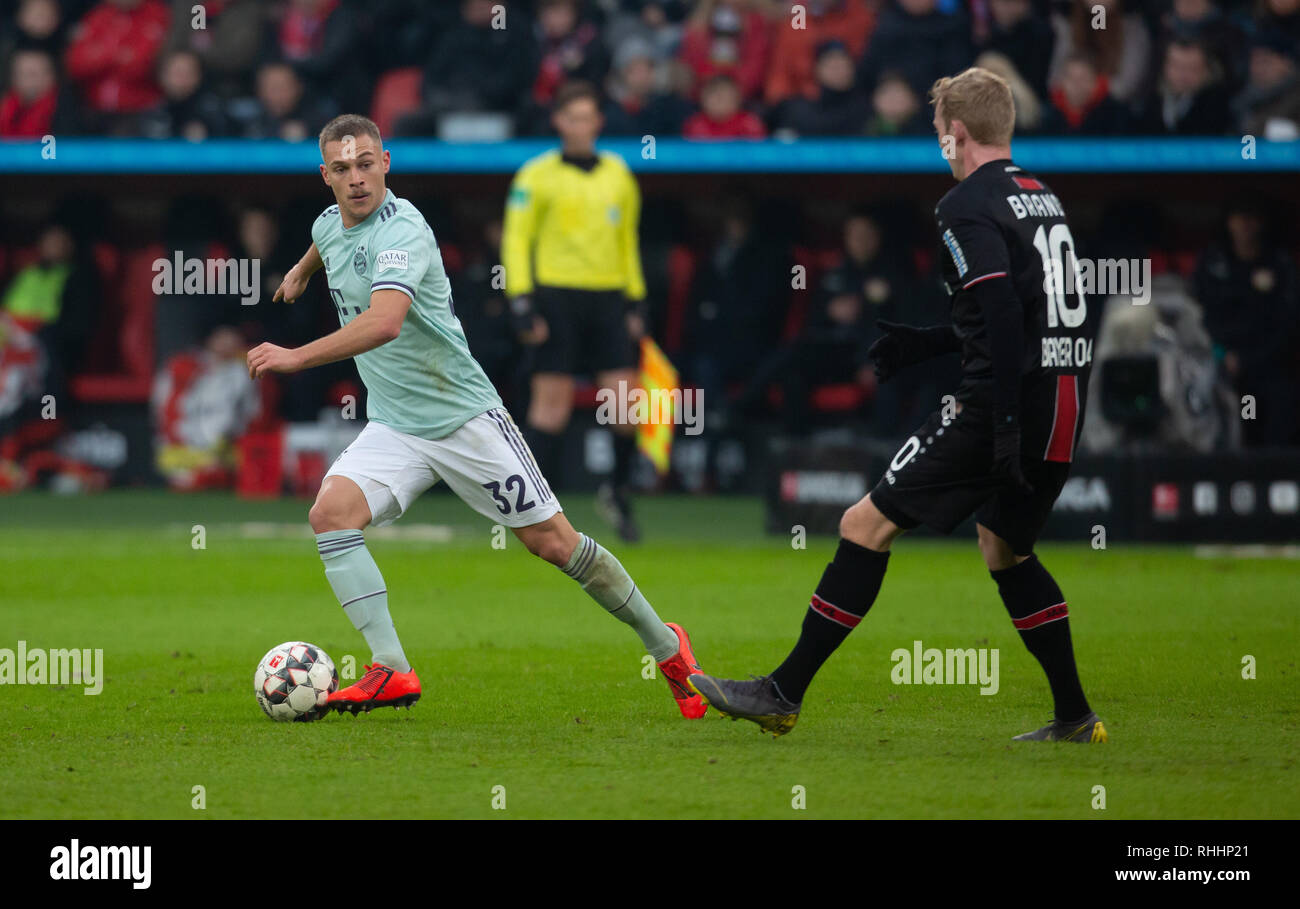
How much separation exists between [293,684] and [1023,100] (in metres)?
10.4

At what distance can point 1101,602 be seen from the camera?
950 centimetres

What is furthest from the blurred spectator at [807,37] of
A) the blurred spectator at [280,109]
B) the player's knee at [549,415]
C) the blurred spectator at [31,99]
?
the blurred spectator at [31,99]

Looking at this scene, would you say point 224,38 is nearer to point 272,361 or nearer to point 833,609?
point 272,361

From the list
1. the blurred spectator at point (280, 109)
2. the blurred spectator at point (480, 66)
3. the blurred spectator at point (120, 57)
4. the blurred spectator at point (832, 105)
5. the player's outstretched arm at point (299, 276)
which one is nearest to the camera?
the player's outstretched arm at point (299, 276)

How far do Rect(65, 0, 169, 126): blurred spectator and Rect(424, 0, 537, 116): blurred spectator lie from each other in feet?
8.92

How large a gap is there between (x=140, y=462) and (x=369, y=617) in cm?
1209

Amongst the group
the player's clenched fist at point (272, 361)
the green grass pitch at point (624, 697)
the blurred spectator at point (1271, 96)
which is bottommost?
the green grass pitch at point (624, 697)

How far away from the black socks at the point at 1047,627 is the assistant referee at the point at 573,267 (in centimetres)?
661

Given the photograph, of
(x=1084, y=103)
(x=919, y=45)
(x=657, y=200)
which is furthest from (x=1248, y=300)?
(x=657, y=200)

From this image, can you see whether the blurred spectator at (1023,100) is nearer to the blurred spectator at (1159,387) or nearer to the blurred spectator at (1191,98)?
the blurred spectator at (1191,98)

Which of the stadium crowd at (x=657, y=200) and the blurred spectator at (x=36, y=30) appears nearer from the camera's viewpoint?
the stadium crowd at (x=657, y=200)

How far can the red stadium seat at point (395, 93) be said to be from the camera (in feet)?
56.4

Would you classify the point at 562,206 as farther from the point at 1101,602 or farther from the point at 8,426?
the point at 8,426

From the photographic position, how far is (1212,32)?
1570 centimetres
